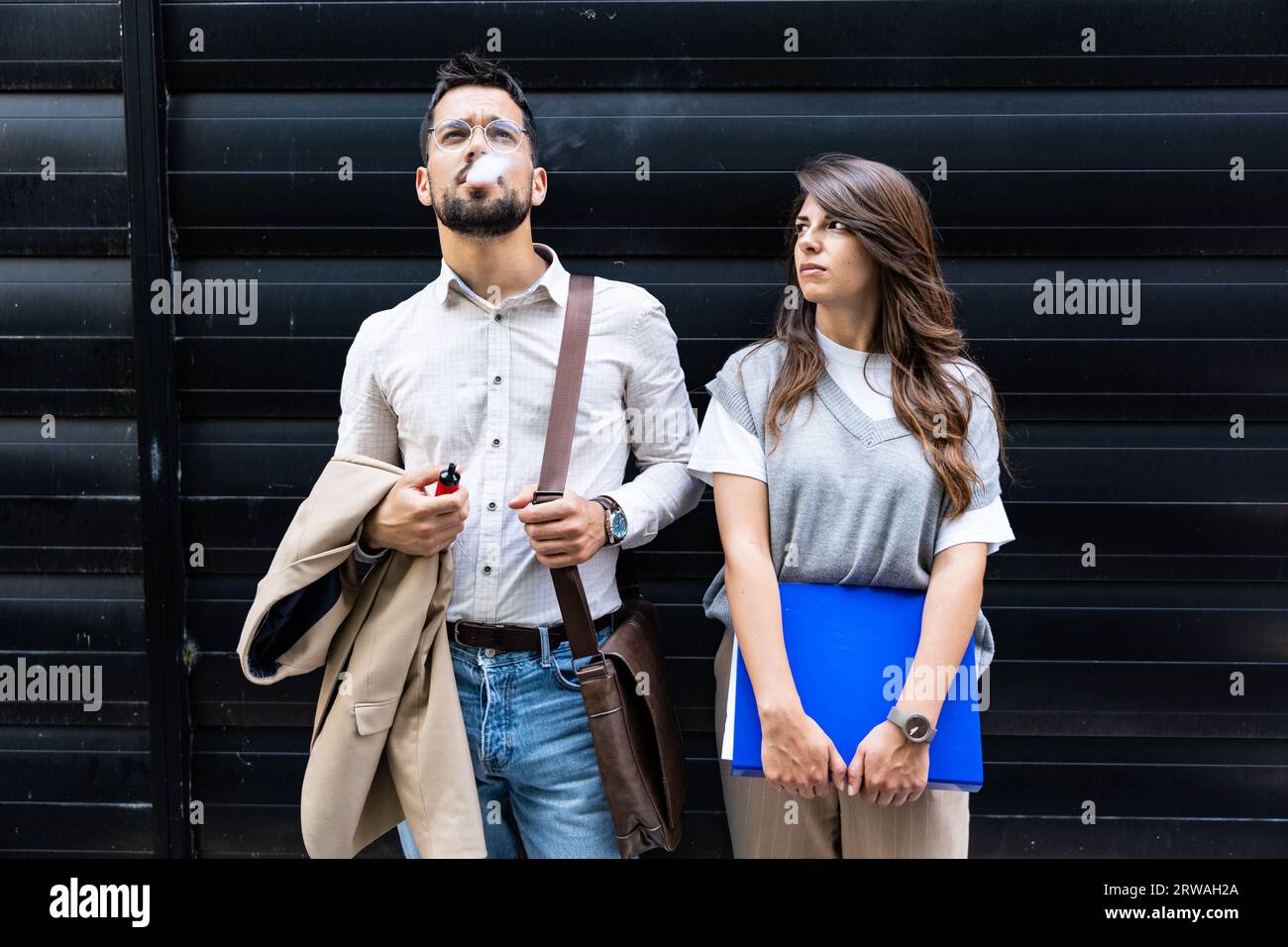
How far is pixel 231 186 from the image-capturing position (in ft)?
9.28

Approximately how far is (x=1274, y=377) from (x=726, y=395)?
1.79 metres

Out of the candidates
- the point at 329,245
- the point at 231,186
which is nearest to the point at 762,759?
the point at 329,245

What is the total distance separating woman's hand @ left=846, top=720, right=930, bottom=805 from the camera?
192cm

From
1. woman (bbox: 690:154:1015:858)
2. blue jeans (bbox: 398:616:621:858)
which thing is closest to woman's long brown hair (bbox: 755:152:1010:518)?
woman (bbox: 690:154:1015:858)

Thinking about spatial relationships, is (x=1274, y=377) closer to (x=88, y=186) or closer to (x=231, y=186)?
(x=231, y=186)

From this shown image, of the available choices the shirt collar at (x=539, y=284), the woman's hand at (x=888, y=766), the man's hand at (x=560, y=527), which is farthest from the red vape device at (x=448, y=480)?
the woman's hand at (x=888, y=766)

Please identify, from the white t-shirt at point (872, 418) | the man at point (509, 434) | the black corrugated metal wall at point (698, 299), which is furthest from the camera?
the black corrugated metal wall at point (698, 299)

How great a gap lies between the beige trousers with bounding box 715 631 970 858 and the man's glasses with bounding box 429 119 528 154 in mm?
1215

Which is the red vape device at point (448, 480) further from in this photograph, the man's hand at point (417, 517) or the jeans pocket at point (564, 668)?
the jeans pocket at point (564, 668)

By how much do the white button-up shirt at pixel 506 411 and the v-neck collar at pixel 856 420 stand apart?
0.38m

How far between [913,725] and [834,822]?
0.40m

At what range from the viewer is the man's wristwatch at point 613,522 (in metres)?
2.09

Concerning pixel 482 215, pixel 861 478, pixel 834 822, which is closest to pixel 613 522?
pixel 861 478

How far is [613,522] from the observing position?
209 centimetres
